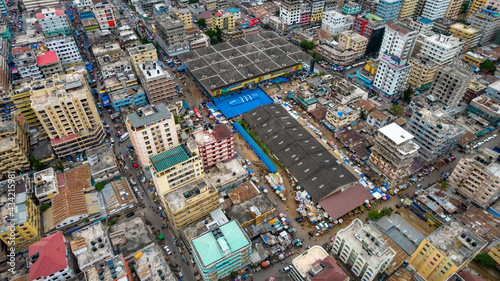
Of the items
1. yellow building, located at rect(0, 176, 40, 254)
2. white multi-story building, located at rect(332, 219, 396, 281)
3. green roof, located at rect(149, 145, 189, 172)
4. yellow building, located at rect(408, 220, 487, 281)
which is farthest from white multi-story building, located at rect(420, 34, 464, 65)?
yellow building, located at rect(0, 176, 40, 254)

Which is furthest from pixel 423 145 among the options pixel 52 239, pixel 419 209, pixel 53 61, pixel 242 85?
pixel 53 61

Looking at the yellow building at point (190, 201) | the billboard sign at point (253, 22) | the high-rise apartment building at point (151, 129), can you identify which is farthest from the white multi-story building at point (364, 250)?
the billboard sign at point (253, 22)

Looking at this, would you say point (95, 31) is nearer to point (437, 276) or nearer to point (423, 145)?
point (423, 145)

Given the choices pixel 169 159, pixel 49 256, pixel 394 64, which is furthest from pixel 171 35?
pixel 49 256

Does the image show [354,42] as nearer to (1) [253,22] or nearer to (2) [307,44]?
(2) [307,44]

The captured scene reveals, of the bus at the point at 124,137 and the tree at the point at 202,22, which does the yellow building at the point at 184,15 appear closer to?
the tree at the point at 202,22

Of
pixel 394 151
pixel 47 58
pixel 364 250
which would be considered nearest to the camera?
pixel 364 250
